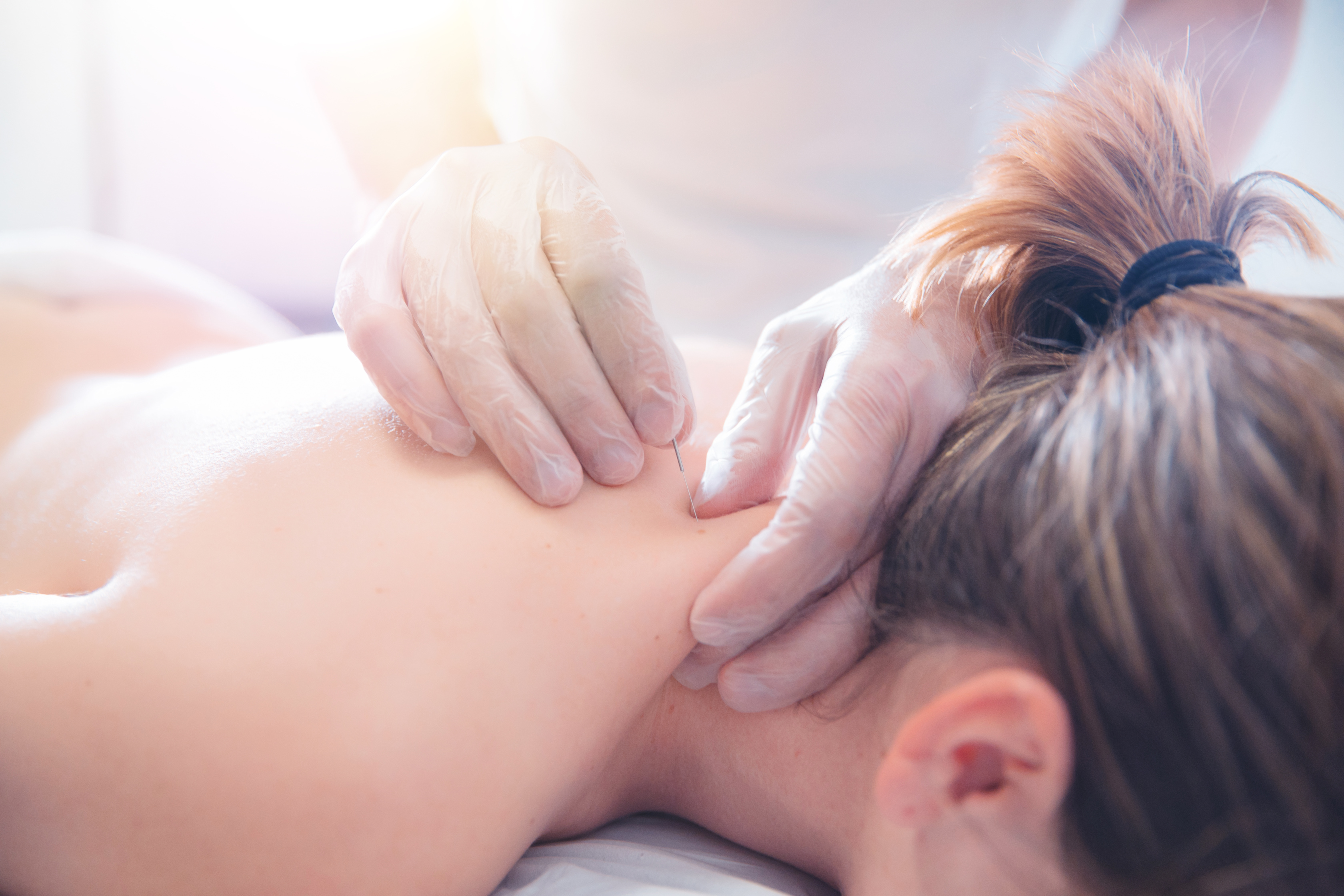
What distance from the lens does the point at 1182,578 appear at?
0.49 metres

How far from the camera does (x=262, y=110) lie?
8.10 ft

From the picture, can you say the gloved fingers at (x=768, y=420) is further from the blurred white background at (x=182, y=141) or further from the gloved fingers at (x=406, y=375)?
the blurred white background at (x=182, y=141)

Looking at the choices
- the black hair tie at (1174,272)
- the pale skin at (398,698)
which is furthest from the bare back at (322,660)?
the black hair tie at (1174,272)

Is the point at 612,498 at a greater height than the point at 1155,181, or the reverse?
the point at 1155,181

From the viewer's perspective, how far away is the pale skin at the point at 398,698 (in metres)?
0.61

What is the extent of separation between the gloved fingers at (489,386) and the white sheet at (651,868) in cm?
36

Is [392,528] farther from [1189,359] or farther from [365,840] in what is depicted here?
[1189,359]

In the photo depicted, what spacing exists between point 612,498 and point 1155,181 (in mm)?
598

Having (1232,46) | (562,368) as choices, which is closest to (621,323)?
(562,368)

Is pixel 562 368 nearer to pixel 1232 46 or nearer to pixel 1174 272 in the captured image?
pixel 1174 272

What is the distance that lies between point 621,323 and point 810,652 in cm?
39

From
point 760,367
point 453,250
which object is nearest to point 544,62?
point 453,250

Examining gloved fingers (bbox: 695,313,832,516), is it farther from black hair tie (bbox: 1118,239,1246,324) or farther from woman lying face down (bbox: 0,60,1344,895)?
black hair tie (bbox: 1118,239,1246,324)

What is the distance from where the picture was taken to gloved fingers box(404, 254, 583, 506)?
2.51 feet
